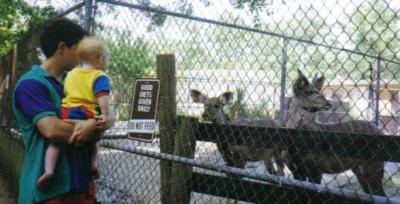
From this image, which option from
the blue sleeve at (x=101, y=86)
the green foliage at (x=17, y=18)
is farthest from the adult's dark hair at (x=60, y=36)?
the green foliage at (x=17, y=18)

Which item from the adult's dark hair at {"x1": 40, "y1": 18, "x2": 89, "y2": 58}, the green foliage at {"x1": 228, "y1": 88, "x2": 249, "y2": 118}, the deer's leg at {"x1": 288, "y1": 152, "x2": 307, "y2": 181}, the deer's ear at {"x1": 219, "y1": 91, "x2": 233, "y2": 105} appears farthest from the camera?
the deer's ear at {"x1": 219, "y1": 91, "x2": 233, "y2": 105}

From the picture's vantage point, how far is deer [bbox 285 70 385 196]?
15.1ft

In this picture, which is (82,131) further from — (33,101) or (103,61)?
(103,61)

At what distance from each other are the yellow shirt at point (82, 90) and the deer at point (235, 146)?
2677mm

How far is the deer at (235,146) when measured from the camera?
19.7 feet

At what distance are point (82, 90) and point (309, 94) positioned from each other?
2635 millimetres

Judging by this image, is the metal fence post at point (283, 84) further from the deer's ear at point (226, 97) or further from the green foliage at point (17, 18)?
the green foliage at point (17, 18)

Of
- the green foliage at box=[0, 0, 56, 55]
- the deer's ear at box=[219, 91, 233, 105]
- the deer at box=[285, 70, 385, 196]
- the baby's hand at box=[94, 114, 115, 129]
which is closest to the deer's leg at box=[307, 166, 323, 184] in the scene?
the deer at box=[285, 70, 385, 196]

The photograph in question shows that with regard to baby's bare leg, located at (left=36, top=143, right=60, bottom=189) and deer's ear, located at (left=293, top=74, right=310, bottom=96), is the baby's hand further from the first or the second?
deer's ear, located at (left=293, top=74, right=310, bottom=96)

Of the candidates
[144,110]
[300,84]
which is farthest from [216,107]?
[144,110]

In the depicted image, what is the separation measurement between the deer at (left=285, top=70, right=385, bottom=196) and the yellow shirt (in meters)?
1.83

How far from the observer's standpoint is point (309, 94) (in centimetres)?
511

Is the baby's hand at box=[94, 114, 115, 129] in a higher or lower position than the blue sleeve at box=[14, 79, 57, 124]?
lower

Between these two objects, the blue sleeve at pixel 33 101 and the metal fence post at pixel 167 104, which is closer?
the blue sleeve at pixel 33 101
